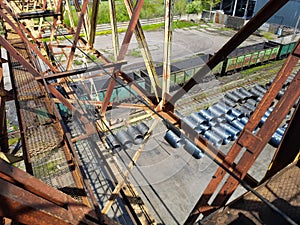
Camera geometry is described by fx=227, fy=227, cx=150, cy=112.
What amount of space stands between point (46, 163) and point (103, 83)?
13.3 m

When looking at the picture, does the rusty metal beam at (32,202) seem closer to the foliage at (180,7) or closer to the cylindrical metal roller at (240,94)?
the cylindrical metal roller at (240,94)

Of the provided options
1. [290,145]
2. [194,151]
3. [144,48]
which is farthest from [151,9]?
[290,145]

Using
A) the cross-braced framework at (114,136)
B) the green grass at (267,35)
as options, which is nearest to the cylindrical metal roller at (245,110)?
the cross-braced framework at (114,136)

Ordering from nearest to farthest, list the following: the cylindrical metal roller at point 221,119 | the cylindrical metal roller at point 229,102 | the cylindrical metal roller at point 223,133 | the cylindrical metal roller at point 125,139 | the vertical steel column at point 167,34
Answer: the vertical steel column at point 167,34, the cylindrical metal roller at point 125,139, the cylindrical metal roller at point 223,133, the cylindrical metal roller at point 221,119, the cylindrical metal roller at point 229,102

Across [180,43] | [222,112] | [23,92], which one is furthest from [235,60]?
[23,92]

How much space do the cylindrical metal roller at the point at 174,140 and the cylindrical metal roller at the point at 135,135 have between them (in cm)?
156

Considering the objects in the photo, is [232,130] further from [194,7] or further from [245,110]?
[194,7]

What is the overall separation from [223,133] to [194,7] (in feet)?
111

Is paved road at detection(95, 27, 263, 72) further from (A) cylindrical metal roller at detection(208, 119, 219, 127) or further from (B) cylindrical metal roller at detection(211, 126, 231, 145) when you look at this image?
(B) cylindrical metal roller at detection(211, 126, 231, 145)

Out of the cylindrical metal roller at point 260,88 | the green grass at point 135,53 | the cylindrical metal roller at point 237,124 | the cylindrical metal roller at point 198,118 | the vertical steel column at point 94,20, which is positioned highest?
the vertical steel column at point 94,20

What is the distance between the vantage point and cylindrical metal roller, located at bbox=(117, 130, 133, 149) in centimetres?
1241

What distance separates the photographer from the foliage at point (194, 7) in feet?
133

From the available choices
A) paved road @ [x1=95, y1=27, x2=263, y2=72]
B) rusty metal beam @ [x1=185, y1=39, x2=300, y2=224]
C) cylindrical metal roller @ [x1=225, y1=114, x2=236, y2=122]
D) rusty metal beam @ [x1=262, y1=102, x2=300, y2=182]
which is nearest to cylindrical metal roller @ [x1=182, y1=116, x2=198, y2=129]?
cylindrical metal roller @ [x1=225, y1=114, x2=236, y2=122]

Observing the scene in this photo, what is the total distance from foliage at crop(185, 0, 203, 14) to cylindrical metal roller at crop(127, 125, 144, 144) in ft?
114
